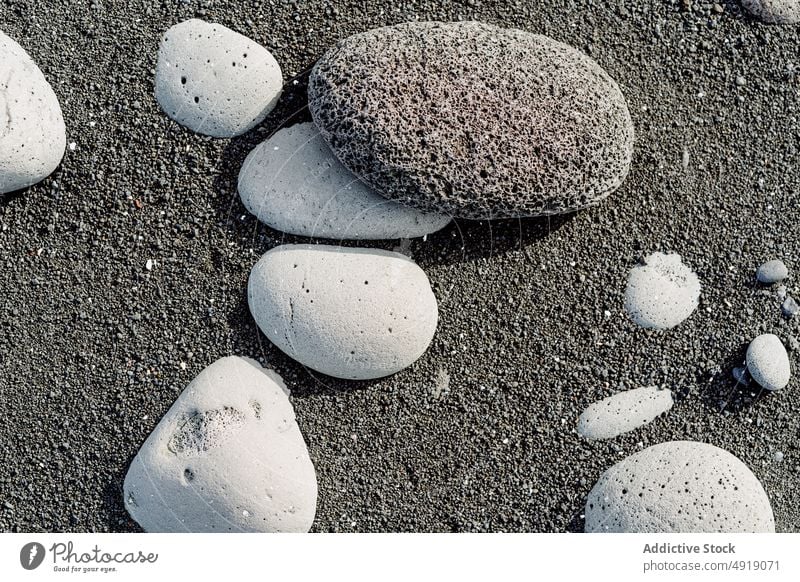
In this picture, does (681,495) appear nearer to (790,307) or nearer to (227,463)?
(790,307)

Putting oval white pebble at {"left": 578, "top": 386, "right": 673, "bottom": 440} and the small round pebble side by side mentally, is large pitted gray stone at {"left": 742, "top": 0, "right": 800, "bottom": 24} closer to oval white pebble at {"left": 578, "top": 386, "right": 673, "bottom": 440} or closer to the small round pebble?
the small round pebble

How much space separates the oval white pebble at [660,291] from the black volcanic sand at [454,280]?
41 mm

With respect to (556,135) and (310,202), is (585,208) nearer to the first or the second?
(556,135)

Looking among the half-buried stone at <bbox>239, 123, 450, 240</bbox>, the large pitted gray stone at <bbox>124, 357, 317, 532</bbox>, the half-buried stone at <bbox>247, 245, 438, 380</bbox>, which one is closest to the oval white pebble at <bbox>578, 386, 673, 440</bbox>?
the half-buried stone at <bbox>247, 245, 438, 380</bbox>

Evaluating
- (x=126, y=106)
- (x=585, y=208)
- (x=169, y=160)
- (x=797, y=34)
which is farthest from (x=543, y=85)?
(x=126, y=106)

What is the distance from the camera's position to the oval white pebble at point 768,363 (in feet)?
7.26

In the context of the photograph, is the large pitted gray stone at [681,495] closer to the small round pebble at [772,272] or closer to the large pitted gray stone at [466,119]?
the small round pebble at [772,272]

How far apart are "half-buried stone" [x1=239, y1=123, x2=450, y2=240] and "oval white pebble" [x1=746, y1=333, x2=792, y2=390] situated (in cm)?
122

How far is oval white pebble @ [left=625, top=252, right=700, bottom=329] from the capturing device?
88.1 inches

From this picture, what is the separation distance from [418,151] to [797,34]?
1508 millimetres

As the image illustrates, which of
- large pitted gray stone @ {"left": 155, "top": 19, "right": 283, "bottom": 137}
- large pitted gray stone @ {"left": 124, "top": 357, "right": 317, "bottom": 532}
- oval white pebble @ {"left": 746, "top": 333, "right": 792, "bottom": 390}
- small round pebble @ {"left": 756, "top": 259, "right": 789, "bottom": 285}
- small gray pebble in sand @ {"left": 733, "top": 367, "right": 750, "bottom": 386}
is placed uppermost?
large pitted gray stone @ {"left": 155, "top": 19, "right": 283, "bottom": 137}

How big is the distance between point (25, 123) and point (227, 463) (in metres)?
1.38

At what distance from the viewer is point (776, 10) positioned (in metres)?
2.24

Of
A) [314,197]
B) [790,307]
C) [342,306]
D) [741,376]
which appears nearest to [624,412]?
[741,376]
